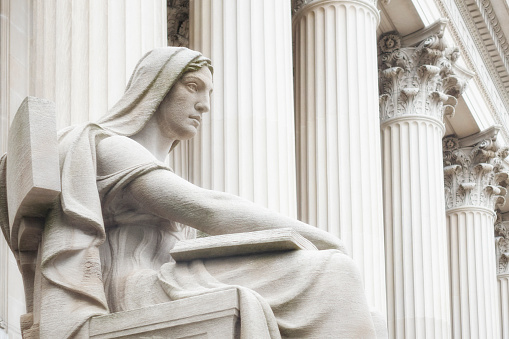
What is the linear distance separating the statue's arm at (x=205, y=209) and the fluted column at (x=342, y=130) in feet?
35.5

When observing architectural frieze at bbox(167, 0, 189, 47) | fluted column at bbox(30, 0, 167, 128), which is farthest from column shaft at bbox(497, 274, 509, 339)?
fluted column at bbox(30, 0, 167, 128)

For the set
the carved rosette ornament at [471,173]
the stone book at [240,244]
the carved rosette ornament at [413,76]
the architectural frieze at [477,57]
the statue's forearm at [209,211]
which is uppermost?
the architectural frieze at [477,57]

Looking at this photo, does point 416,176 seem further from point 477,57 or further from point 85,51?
point 85,51

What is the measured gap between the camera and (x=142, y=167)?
529 cm

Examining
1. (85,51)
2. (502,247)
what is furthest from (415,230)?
(502,247)

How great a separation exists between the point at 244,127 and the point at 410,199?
8.95 metres

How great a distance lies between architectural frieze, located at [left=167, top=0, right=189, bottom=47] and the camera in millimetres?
20156

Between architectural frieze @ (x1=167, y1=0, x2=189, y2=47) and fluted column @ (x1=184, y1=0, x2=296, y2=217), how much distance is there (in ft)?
19.8

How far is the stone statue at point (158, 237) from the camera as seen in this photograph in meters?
4.68

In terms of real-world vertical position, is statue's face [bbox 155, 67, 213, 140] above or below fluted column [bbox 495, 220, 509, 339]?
above

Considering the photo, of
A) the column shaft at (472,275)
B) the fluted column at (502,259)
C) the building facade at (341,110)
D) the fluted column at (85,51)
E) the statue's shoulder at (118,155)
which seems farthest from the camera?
the fluted column at (502,259)

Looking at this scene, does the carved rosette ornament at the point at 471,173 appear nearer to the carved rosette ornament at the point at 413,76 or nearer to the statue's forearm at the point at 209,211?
the carved rosette ornament at the point at 413,76

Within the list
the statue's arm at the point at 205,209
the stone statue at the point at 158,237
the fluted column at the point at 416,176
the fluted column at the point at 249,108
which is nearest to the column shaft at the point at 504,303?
the fluted column at the point at 416,176

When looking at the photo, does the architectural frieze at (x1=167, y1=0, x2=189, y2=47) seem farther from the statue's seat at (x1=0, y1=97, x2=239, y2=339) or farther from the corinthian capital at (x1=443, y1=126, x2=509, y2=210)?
the statue's seat at (x1=0, y1=97, x2=239, y2=339)
